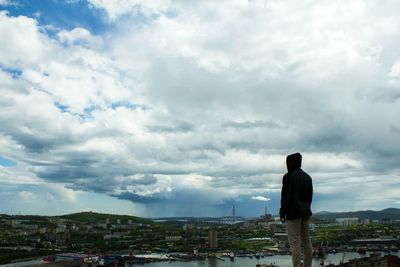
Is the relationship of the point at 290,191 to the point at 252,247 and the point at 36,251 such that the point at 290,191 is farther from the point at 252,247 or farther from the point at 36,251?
the point at 252,247

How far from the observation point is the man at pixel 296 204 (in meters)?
4.90

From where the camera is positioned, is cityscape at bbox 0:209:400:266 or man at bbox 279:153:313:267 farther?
cityscape at bbox 0:209:400:266

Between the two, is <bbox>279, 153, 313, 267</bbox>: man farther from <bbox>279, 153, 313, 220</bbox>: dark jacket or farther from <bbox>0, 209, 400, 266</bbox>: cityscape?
<bbox>0, 209, 400, 266</bbox>: cityscape

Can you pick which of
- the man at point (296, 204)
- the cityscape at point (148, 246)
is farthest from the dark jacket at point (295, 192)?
the cityscape at point (148, 246)

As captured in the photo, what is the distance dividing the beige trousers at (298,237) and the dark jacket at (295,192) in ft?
0.28

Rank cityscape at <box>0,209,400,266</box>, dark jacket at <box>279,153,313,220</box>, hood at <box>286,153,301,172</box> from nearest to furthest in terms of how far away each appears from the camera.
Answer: dark jacket at <box>279,153,313,220</box>
hood at <box>286,153,301,172</box>
cityscape at <box>0,209,400,266</box>

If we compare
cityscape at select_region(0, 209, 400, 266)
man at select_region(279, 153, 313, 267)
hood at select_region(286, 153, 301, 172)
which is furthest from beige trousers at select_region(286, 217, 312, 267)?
cityscape at select_region(0, 209, 400, 266)

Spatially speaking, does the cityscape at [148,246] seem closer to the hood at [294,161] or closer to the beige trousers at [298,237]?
the beige trousers at [298,237]

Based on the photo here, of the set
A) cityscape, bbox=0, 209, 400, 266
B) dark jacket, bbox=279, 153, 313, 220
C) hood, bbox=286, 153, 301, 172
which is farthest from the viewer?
cityscape, bbox=0, 209, 400, 266

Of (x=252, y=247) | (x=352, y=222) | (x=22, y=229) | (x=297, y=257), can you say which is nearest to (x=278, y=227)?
(x=352, y=222)

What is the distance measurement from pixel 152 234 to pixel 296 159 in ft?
506

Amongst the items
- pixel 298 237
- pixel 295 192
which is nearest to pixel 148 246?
pixel 298 237

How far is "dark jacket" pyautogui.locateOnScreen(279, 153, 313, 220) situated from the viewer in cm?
489

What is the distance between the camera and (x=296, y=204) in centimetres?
488
